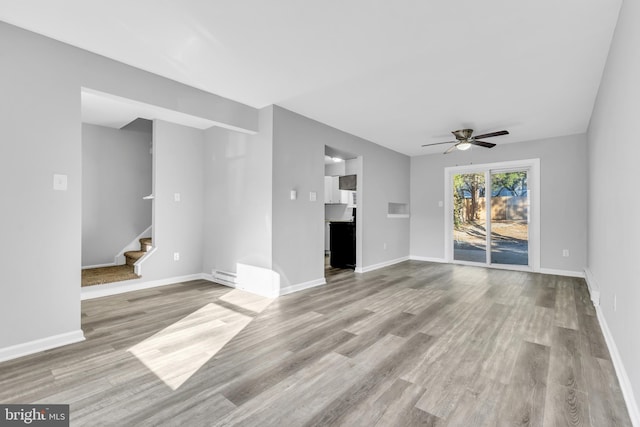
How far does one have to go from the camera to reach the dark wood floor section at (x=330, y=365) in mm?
1650

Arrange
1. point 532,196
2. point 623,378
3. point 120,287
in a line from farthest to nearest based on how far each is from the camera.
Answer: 1. point 532,196
2. point 120,287
3. point 623,378

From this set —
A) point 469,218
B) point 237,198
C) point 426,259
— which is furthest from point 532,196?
point 237,198

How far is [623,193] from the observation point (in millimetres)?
2004

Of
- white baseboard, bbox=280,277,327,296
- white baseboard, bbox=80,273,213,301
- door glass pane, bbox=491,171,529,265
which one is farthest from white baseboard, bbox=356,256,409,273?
white baseboard, bbox=80,273,213,301

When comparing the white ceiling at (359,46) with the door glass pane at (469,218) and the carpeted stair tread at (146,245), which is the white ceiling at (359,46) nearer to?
the door glass pane at (469,218)

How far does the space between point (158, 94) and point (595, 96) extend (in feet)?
16.7

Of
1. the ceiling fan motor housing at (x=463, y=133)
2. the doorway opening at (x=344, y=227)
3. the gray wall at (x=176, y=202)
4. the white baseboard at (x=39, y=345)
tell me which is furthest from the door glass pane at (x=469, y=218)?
the white baseboard at (x=39, y=345)

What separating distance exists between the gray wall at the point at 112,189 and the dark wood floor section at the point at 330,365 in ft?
6.00

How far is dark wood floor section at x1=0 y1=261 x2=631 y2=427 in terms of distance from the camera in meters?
1.65

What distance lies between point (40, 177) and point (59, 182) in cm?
12

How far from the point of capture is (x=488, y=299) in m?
→ 3.85

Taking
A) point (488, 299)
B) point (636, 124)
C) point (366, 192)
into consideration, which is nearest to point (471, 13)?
point (636, 124)

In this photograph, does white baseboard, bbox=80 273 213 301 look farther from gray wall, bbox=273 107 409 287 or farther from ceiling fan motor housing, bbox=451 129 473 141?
ceiling fan motor housing, bbox=451 129 473 141

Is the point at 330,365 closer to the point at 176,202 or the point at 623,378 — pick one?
the point at 623,378
